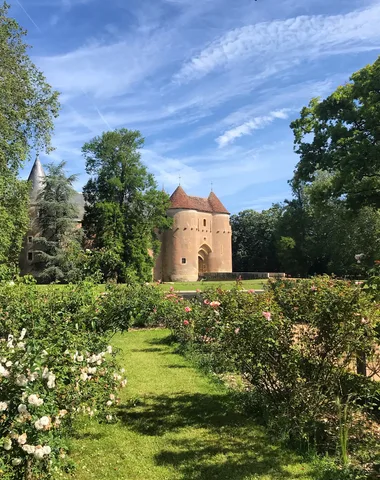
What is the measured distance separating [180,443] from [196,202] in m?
44.4

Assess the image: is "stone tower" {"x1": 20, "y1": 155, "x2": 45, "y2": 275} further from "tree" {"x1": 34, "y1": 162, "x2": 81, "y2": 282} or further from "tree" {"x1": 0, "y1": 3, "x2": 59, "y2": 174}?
"tree" {"x1": 0, "y1": 3, "x2": 59, "y2": 174}

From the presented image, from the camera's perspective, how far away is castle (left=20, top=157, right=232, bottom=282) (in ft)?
146

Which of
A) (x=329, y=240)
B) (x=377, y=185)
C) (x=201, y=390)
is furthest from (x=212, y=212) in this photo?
(x=201, y=390)

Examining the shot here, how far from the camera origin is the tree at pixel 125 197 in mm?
32031

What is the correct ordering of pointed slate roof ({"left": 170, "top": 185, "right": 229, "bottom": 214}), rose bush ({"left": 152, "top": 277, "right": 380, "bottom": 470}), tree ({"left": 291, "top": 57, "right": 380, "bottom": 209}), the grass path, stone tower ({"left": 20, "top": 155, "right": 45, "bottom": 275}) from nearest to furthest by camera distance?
the grass path → rose bush ({"left": 152, "top": 277, "right": 380, "bottom": 470}) → tree ({"left": 291, "top": 57, "right": 380, "bottom": 209}) → stone tower ({"left": 20, "top": 155, "right": 45, "bottom": 275}) → pointed slate roof ({"left": 170, "top": 185, "right": 229, "bottom": 214})

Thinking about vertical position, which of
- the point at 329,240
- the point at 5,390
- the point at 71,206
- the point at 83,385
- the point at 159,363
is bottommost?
the point at 159,363

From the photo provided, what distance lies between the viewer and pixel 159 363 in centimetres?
802

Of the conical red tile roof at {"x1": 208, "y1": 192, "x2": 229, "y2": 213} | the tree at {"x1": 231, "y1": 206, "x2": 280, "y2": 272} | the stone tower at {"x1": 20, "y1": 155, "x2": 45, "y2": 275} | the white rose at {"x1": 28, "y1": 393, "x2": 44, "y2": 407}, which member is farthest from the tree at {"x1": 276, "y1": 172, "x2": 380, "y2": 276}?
the white rose at {"x1": 28, "y1": 393, "x2": 44, "y2": 407}

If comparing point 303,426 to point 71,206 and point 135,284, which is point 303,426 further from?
point 71,206

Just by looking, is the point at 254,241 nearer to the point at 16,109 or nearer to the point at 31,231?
the point at 31,231

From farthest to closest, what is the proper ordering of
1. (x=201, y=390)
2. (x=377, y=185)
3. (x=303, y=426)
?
(x=377, y=185) → (x=201, y=390) → (x=303, y=426)

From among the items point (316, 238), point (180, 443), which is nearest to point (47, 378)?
point (180, 443)

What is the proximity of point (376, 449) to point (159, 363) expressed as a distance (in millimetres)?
4934

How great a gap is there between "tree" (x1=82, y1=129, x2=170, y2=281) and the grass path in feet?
86.1
